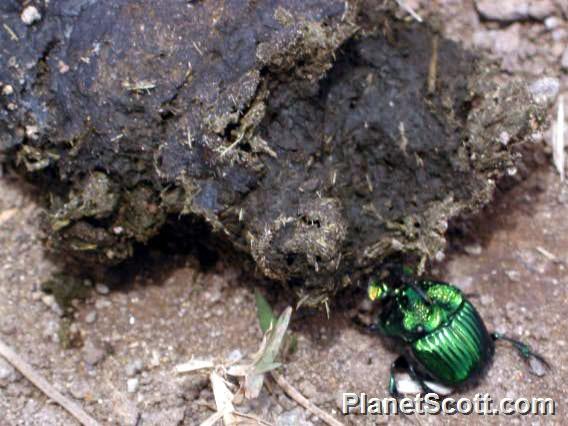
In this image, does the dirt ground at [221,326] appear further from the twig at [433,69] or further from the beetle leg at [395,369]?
the twig at [433,69]

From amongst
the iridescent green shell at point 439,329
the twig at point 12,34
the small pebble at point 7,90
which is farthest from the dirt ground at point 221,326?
the twig at point 12,34

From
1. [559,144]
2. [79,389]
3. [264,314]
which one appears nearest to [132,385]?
[79,389]

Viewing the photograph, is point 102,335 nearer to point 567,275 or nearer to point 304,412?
point 304,412

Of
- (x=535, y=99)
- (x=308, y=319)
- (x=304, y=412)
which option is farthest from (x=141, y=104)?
(x=535, y=99)

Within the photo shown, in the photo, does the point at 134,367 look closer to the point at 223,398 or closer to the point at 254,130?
the point at 223,398

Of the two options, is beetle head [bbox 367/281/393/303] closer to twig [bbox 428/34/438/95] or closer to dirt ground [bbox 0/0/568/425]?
dirt ground [bbox 0/0/568/425]

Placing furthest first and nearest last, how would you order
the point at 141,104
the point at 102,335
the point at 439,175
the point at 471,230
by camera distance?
the point at 471,230
the point at 102,335
the point at 439,175
the point at 141,104
